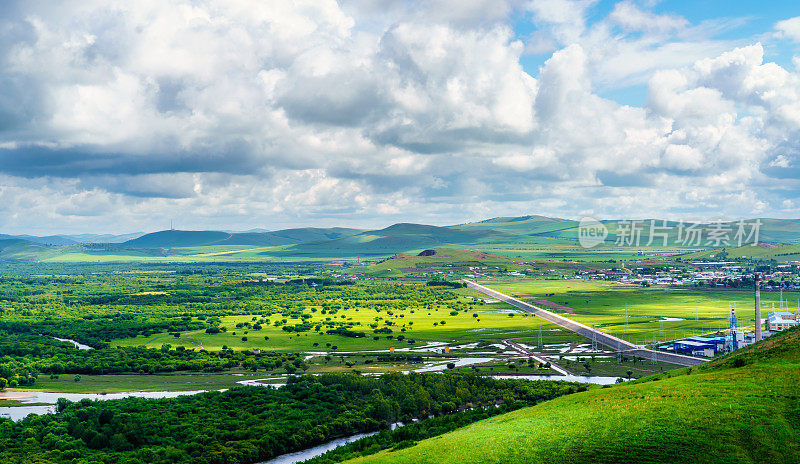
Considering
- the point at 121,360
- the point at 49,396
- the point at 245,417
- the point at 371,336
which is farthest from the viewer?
the point at 371,336

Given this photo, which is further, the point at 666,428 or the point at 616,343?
the point at 616,343

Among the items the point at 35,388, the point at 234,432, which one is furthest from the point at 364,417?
the point at 35,388

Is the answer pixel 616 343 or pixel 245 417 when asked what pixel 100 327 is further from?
pixel 616 343

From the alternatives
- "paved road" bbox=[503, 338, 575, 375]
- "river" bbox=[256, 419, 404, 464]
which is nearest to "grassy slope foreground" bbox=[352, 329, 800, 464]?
"river" bbox=[256, 419, 404, 464]

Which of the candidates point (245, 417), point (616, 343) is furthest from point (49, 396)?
point (616, 343)

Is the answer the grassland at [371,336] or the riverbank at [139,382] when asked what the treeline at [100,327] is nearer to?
the grassland at [371,336]

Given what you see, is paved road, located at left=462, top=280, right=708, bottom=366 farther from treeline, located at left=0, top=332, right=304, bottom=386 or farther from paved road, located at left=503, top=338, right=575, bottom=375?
treeline, located at left=0, top=332, right=304, bottom=386

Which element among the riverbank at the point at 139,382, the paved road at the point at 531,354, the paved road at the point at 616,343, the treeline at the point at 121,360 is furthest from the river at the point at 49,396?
the paved road at the point at 616,343
